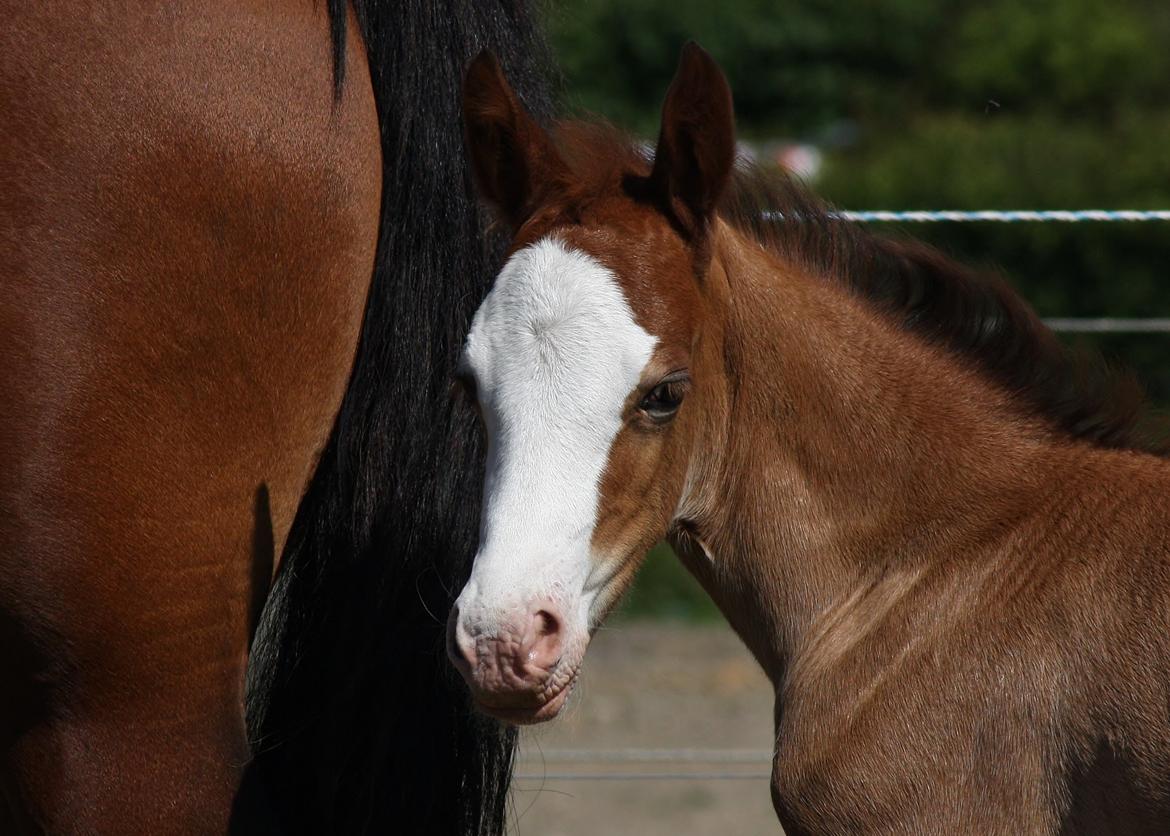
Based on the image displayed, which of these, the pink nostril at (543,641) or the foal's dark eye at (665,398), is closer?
the pink nostril at (543,641)

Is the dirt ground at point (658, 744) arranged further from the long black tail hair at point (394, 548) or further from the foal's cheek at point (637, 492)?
the foal's cheek at point (637, 492)

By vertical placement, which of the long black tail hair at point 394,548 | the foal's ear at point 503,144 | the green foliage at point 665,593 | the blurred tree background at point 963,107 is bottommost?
the green foliage at point 665,593

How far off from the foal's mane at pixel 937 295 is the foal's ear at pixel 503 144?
0.08 m

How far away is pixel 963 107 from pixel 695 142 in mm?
13142

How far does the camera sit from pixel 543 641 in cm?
192

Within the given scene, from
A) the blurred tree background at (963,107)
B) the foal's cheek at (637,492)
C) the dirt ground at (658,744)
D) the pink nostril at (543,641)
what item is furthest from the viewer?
the blurred tree background at (963,107)

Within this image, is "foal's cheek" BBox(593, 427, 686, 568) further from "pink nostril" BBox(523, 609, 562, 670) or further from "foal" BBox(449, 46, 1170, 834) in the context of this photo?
"pink nostril" BBox(523, 609, 562, 670)

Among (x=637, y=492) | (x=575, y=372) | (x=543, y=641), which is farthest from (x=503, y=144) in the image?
(x=543, y=641)

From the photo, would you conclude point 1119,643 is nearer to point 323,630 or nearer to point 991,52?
point 323,630

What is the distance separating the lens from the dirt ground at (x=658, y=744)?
16.4 ft

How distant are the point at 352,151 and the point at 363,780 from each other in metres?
1.07

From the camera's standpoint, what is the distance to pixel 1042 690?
2039mm

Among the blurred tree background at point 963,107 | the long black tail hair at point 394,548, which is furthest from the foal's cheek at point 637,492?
the blurred tree background at point 963,107

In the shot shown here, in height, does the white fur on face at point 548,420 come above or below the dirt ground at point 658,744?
above
